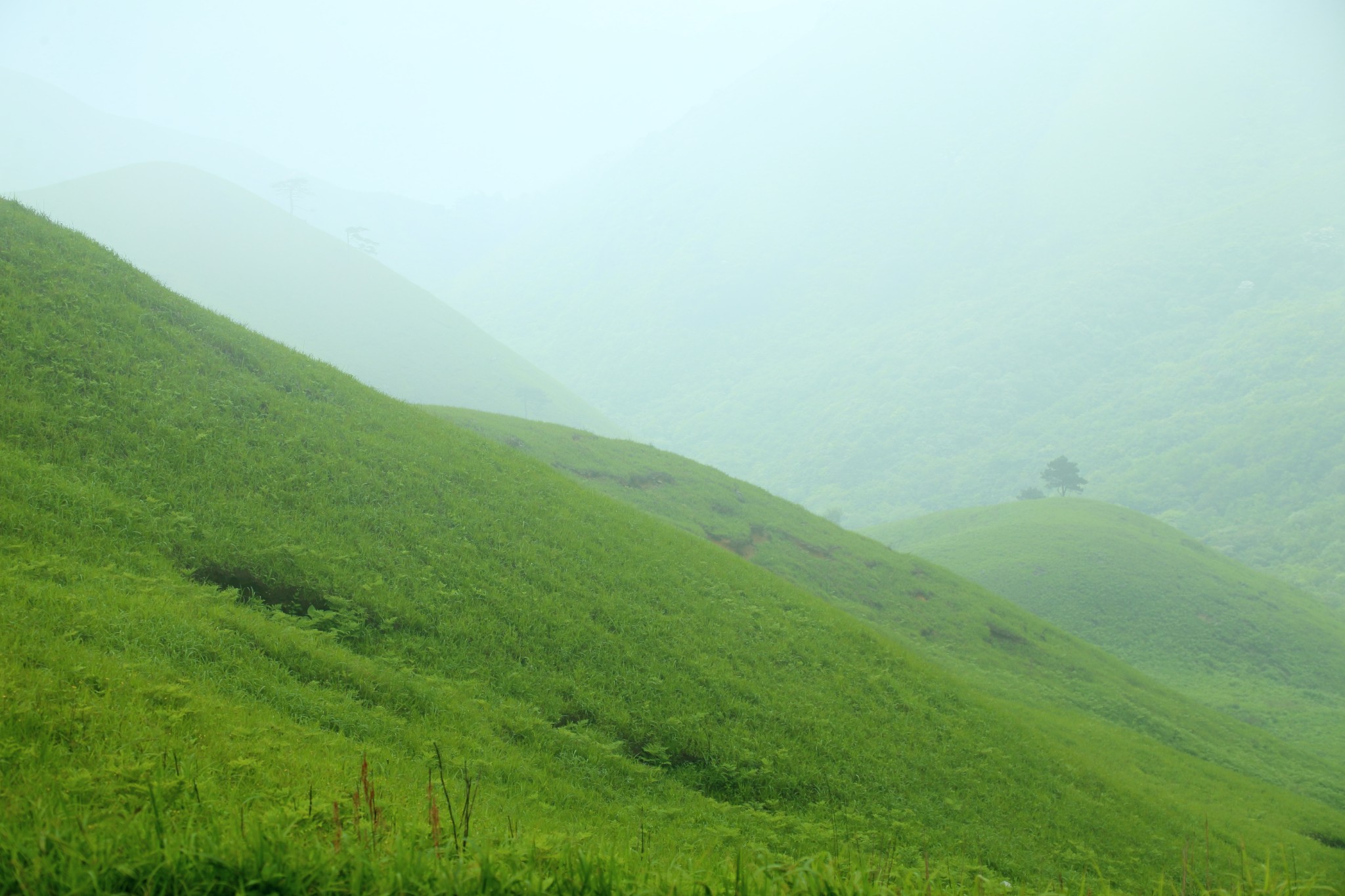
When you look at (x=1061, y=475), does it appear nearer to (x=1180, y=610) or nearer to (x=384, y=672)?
(x=1180, y=610)

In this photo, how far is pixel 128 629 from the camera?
30.2 ft

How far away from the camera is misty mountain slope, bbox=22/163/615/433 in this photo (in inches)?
5192

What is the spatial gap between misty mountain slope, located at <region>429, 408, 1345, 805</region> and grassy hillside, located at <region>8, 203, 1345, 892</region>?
5539mm

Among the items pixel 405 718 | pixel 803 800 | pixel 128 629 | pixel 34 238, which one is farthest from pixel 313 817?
pixel 34 238

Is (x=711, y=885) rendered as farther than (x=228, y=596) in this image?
No

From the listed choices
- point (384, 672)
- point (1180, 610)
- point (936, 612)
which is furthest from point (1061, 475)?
point (384, 672)

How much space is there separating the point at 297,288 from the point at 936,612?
152848 millimetres

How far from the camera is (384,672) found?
11266 millimetres

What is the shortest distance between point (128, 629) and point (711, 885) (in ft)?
28.0

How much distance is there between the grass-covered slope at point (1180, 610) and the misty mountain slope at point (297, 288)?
318ft

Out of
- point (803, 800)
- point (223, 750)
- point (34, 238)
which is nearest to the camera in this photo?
point (223, 750)

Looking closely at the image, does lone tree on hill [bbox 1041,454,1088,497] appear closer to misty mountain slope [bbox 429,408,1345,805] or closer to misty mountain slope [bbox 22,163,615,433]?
misty mountain slope [bbox 429,408,1345,805]

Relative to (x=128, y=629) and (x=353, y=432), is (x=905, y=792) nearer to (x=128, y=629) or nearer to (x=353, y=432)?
(x=128, y=629)

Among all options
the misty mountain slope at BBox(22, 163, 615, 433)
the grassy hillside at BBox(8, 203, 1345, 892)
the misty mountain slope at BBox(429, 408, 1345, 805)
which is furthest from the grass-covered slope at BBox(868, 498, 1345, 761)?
the misty mountain slope at BBox(22, 163, 615, 433)
